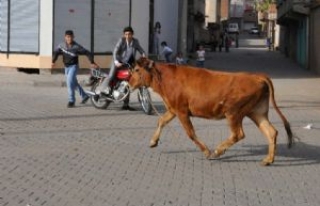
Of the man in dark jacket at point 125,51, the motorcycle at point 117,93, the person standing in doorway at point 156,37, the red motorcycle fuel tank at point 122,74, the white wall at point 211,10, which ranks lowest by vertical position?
the motorcycle at point 117,93

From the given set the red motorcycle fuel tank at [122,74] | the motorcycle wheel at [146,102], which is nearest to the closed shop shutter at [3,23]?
the red motorcycle fuel tank at [122,74]

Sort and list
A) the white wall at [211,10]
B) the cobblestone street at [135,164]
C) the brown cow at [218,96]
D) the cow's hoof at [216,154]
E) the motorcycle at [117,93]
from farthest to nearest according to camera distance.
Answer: the white wall at [211,10] < the motorcycle at [117,93] < the cow's hoof at [216,154] < the brown cow at [218,96] < the cobblestone street at [135,164]

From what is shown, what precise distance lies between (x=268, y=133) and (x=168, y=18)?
25288 mm

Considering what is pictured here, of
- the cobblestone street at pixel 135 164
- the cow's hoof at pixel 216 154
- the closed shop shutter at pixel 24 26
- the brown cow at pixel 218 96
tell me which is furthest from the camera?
the closed shop shutter at pixel 24 26

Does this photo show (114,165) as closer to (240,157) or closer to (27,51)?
(240,157)

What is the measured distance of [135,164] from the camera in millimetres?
9188

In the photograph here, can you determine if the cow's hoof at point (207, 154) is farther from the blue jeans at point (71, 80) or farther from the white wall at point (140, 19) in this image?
the white wall at point (140, 19)

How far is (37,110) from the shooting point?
48.5 ft

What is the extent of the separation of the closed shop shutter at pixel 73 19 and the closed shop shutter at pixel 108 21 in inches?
12.7

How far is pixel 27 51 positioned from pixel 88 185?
686 inches

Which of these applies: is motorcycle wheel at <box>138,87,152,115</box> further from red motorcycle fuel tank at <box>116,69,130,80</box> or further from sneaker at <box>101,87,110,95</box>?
sneaker at <box>101,87,110,95</box>

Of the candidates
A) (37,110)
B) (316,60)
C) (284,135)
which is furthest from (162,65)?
(316,60)

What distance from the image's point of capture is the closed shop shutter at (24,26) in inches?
957

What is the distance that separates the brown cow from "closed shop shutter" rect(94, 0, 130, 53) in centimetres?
1526
